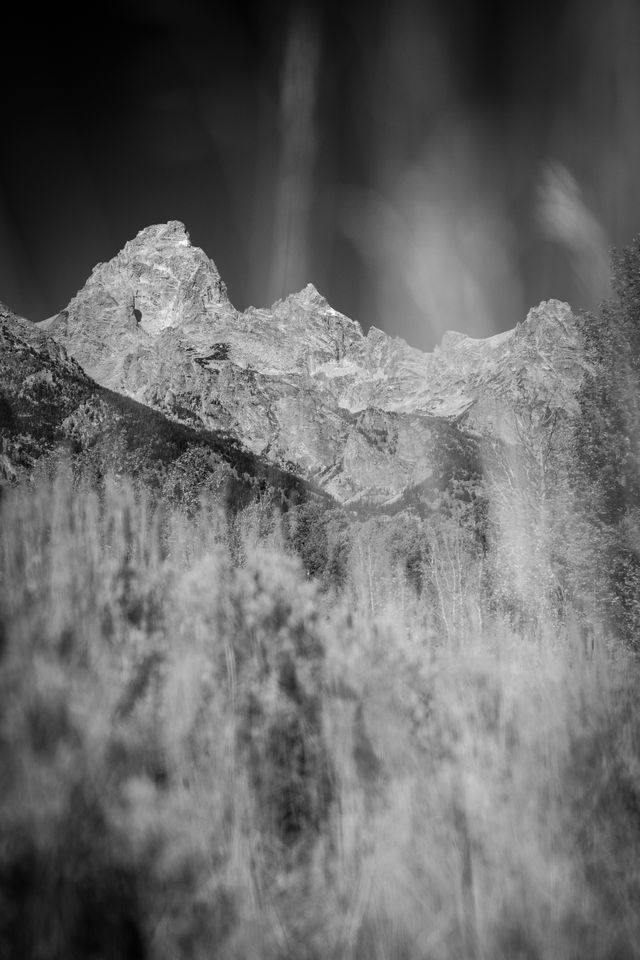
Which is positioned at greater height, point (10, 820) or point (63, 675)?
point (63, 675)

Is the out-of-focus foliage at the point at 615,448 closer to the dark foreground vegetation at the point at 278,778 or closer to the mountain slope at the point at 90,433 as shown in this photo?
the dark foreground vegetation at the point at 278,778

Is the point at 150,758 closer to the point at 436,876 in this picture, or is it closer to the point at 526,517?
the point at 436,876

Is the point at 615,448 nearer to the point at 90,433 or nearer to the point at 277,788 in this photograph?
the point at 277,788

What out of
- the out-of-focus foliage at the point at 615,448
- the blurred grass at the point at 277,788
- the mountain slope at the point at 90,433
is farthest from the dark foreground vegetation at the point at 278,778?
the mountain slope at the point at 90,433

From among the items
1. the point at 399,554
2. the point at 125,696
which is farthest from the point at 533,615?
the point at 399,554

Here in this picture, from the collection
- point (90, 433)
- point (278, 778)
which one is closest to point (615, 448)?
point (278, 778)

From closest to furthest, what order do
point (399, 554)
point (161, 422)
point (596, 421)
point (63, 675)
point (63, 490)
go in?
point (63, 675)
point (63, 490)
point (596, 421)
point (399, 554)
point (161, 422)
